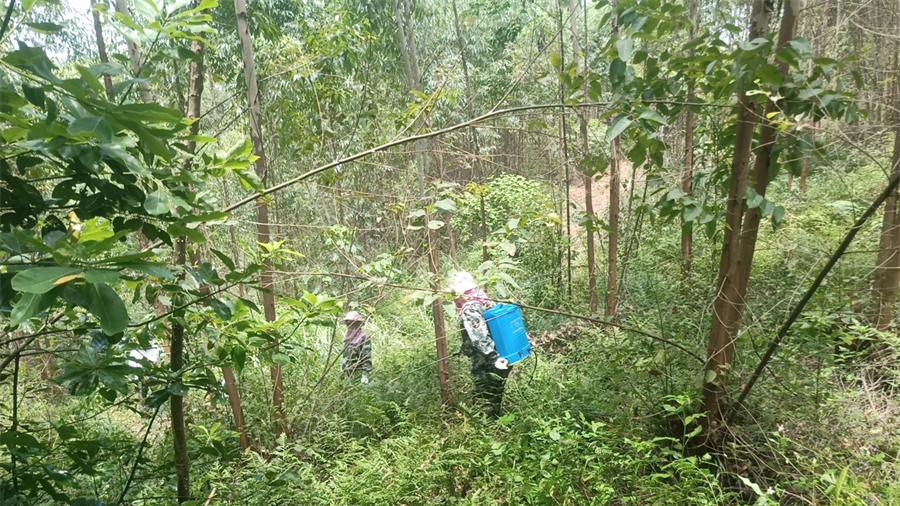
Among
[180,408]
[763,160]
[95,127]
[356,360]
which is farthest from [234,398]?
[763,160]

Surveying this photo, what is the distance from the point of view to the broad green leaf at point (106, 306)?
653 millimetres

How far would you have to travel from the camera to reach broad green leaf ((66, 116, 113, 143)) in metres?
0.68

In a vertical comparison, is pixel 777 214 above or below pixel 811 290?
above

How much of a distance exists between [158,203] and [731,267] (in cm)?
199

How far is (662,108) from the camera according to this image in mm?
1812

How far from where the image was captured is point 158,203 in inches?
35.0

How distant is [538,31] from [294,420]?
5659 millimetres

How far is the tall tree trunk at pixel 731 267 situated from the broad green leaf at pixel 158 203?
173 centimetres

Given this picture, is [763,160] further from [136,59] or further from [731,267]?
[136,59]

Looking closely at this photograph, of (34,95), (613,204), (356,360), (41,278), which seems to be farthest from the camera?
(613,204)

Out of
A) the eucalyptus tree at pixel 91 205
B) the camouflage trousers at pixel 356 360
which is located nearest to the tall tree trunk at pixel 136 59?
the eucalyptus tree at pixel 91 205

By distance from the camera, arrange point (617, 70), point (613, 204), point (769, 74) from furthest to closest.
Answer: point (613, 204)
point (617, 70)
point (769, 74)

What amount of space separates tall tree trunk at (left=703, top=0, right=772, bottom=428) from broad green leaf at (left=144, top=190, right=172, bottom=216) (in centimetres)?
173

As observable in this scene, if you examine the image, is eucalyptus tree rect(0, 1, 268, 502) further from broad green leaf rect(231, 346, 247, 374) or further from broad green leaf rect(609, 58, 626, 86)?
broad green leaf rect(609, 58, 626, 86)
